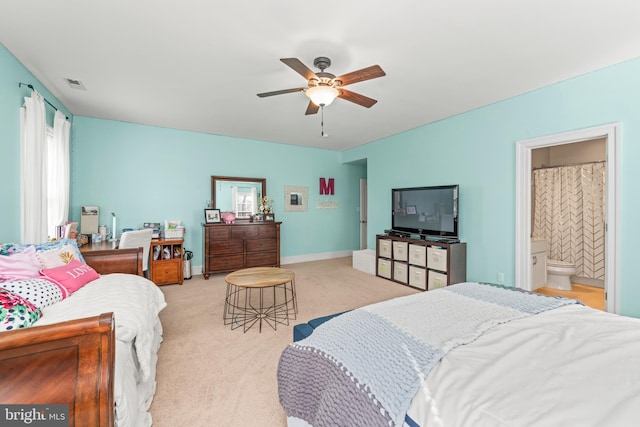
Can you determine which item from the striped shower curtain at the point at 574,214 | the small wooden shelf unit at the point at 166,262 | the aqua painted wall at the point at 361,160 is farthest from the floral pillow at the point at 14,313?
the striped shower curtain at the point at 574,214

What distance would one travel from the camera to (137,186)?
4.42 metres

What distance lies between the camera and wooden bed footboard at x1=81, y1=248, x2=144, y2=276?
2.71m

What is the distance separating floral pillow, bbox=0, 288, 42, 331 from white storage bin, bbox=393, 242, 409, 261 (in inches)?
157

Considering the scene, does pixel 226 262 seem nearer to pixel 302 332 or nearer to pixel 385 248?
pixel 385 248

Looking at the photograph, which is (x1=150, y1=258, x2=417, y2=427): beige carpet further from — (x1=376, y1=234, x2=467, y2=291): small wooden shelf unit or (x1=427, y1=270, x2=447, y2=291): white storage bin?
(x1=427, y1=270, x2=447, y2=291): white storage bin

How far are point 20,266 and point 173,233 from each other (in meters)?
2.56

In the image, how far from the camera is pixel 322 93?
2328mm

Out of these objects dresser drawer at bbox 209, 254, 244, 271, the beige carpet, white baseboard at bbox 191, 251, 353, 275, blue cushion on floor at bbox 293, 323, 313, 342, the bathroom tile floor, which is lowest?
the beige carpet

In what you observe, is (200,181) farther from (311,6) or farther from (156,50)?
(311,6)

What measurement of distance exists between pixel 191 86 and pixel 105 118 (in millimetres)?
2160

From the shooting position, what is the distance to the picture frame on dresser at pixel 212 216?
478cm

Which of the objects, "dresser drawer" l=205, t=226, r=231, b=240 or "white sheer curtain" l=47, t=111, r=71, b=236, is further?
"dresser drawer" l=205, t=226, r=231, b=240

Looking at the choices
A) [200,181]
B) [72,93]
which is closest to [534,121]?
[200,181]

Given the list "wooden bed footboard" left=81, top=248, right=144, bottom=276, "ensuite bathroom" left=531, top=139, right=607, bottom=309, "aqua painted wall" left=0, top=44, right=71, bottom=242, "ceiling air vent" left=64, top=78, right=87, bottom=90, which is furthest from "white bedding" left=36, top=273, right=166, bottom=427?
"ensuite bathroom" left=531, top=139, right=607, bottom=309
